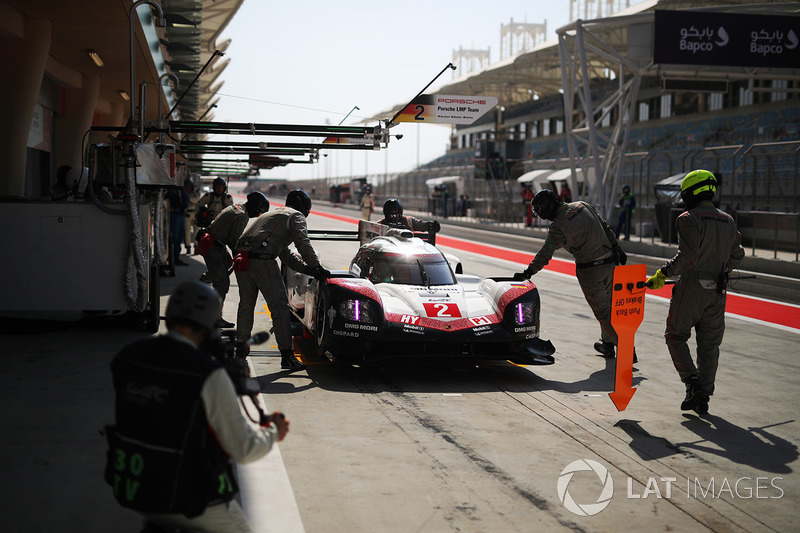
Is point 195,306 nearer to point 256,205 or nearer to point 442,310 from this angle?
point 442,310

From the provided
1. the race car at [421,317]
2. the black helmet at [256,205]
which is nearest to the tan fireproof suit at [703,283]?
the race car at [421,317]

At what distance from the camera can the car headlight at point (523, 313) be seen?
798 cm

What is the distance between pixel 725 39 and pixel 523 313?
19.4 meters

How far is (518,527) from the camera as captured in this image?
4.40 metres

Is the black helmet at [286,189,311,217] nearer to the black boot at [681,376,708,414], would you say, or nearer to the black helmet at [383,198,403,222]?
the black helmet at [383,198,403,222]

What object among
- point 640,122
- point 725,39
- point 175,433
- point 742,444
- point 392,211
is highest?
point 725,39

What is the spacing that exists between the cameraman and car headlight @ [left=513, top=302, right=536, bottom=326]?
523cm

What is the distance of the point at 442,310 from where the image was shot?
796cm

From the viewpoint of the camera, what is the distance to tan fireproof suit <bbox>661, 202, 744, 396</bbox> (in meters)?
6.81

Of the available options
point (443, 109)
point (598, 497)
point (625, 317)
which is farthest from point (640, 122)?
point (598, 497)

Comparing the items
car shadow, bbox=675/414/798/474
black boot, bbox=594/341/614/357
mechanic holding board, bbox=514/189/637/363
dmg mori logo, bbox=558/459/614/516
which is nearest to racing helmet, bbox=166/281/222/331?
dmg mori logo, bbox=558/459/614/516

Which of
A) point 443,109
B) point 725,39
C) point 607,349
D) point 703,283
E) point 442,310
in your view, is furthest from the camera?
point 725,39

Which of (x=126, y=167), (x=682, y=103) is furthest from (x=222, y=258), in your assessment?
(x=682, y=103)

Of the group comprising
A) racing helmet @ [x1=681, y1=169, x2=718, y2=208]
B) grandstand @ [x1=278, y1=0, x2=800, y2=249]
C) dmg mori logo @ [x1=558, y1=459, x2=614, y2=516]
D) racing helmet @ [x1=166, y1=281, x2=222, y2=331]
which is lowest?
dmg mori logo @ [x1=558, y1=459, x2=614, y2=516]
